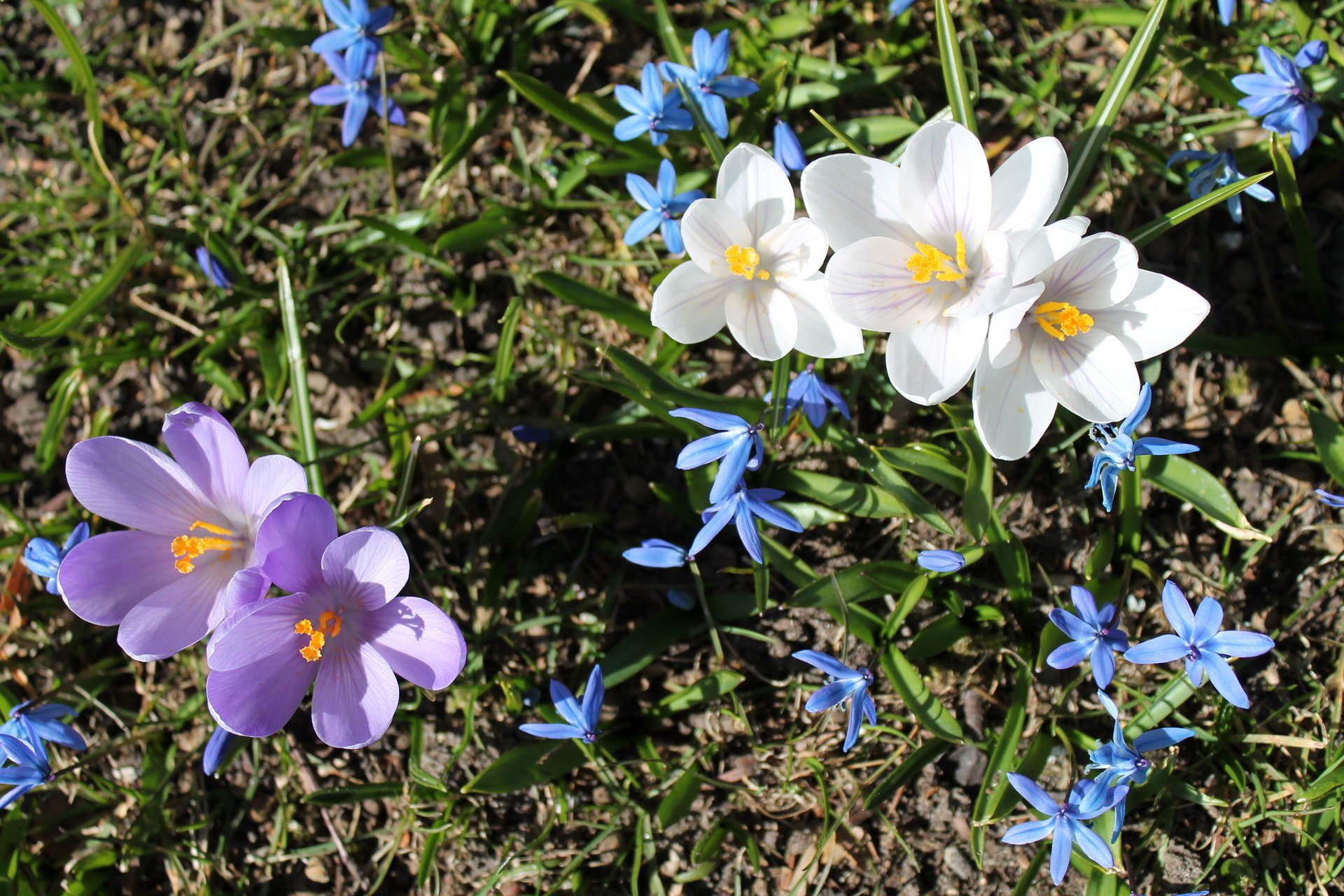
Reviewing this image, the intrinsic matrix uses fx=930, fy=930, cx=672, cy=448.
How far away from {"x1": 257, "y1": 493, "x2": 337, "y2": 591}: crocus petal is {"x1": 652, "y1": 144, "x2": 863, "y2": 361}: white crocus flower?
2.63 ft

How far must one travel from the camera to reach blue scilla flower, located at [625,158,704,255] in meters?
2.28

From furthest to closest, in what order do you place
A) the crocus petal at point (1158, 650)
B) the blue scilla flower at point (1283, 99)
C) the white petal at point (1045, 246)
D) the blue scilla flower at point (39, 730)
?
the blue scilla flower at point (1283, 99) → the blue scilla flower at point (39, 730) → the crocus petal at point (1158, 650) → the white petal at point (1045, 246)

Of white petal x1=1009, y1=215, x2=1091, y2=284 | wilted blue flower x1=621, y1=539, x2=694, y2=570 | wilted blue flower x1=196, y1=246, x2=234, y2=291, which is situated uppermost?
white petal x1=1009, y1=215, x2=1091, y2=284

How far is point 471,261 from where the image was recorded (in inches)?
110

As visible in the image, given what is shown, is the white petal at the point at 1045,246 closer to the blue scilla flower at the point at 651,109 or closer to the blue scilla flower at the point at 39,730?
the blue scilla flower at the point at 651,109

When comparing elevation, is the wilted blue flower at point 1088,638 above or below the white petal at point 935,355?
below

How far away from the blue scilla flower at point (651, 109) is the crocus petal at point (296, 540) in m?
1.16

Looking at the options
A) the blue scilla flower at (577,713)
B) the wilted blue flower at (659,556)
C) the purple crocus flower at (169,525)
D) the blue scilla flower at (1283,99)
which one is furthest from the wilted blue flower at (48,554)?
the blue scilla flower at (1283,99)

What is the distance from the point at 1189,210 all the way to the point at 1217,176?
0.45 meters

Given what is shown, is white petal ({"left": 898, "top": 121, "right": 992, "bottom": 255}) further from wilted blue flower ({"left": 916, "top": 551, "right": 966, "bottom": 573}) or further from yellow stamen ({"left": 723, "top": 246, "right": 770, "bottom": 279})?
wilted blue flower ({"left": 916, "top": 551, "right": 966, "bottom": 573})

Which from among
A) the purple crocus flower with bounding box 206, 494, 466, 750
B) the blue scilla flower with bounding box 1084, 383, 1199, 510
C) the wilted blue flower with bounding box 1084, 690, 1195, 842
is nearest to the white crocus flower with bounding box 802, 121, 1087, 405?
the blue scilla flower with bounding box 1084, 383, 1199, 510

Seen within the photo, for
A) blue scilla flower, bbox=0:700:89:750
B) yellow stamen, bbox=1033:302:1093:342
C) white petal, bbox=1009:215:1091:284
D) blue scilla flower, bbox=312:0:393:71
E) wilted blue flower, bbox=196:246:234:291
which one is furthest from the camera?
wilted blue flower, bbox=196:246:234:291

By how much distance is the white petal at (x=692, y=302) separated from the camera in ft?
6.54

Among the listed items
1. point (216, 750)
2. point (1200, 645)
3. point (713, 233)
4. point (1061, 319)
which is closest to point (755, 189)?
point (713, 233)
